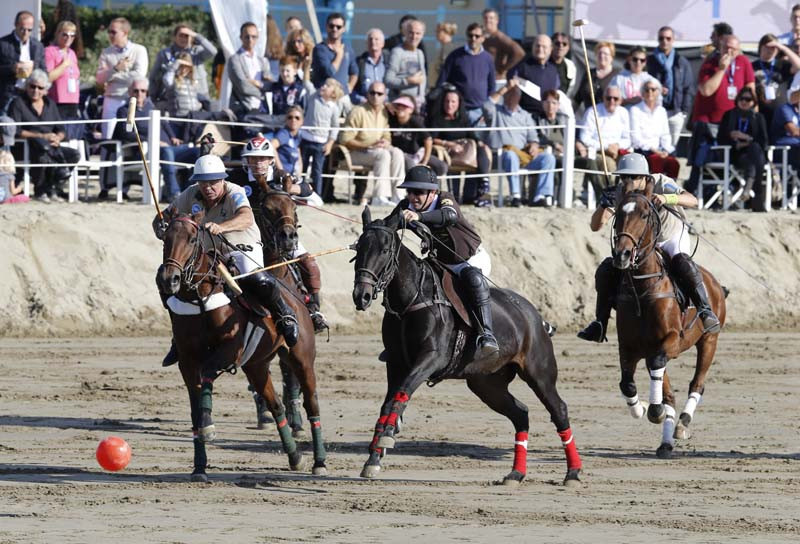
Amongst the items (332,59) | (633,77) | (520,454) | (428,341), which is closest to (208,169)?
(428,341)

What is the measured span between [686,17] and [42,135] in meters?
9.68

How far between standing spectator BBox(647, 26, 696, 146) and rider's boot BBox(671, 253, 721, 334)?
9.07 metres

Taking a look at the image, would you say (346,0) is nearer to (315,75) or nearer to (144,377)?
(315,75)

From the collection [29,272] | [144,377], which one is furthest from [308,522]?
[29,272]

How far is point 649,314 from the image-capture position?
1356 cm

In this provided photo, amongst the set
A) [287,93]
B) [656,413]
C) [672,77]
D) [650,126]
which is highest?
[672,77]

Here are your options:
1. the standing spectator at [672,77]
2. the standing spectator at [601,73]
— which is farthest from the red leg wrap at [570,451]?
the standing spectator at [672,77]

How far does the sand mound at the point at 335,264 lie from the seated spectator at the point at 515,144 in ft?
1.60

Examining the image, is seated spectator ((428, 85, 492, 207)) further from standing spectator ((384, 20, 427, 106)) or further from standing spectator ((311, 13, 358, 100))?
standing spectator ((311, 13, 358, 100))

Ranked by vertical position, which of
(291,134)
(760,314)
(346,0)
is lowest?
(760,314)

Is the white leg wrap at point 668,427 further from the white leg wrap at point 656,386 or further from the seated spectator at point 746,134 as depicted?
the seated spectator at point 746,134

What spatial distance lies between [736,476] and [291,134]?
29.6 feet

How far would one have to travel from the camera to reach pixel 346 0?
96.9 feet

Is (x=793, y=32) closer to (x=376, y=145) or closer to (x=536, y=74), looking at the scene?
(x=536, y=74)
